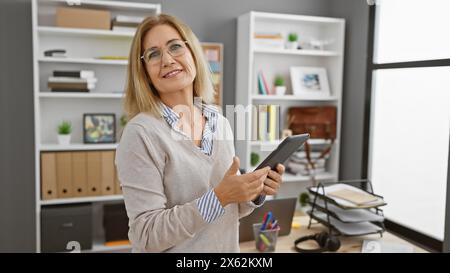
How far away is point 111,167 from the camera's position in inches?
93.8

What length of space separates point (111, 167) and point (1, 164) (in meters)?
0.65

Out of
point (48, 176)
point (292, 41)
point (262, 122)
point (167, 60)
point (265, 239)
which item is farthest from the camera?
point (292, 41)

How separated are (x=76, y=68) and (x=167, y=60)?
191cm

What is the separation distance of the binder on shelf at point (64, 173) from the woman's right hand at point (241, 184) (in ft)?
5.99

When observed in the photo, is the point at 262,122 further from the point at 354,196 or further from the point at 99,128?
the point at 99,128

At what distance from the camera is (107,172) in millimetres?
2379

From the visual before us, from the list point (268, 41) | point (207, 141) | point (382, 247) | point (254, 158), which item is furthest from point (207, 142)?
point (268, 41)

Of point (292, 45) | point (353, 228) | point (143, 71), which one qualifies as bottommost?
point (353, 228)

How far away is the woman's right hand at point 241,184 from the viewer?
0.68 metres

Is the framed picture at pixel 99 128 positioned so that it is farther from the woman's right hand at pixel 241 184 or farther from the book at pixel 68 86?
the woman's right hand at pixel 241 184

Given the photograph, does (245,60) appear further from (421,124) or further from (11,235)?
(11,235)

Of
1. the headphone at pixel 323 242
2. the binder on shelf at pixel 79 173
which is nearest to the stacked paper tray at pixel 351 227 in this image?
the headphone at pixel 323 242
